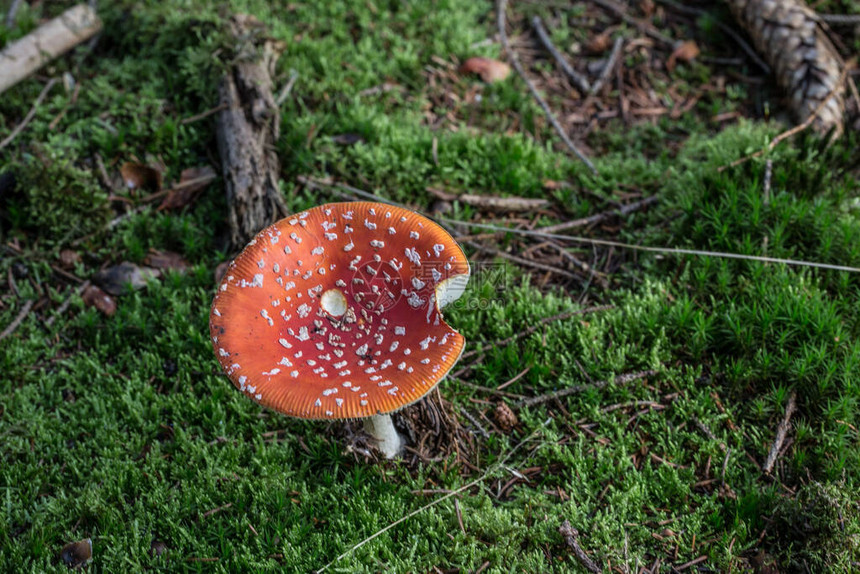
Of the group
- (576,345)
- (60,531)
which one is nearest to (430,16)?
(576,345)

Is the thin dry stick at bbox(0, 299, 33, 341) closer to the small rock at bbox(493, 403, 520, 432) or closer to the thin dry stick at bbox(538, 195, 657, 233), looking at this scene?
the small rock at bbox(493, 403, 520, 432)

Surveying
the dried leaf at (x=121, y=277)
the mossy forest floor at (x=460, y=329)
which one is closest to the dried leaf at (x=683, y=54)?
the mossy forest floor at (x=460, y=329)

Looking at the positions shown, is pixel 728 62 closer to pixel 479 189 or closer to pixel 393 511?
pixel 479 189

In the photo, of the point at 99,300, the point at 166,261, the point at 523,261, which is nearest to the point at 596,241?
the point at 523,261

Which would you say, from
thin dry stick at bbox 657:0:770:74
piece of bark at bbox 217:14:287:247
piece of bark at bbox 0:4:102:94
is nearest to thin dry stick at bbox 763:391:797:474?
piece of bark at bbox 217:14:287:247

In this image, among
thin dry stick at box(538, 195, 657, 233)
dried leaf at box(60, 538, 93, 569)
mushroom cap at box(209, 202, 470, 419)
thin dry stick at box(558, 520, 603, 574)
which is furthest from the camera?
thin dry stick at box(538, 195, 657, 233)

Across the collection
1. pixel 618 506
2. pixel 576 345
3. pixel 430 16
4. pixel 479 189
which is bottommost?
pixel 618 506

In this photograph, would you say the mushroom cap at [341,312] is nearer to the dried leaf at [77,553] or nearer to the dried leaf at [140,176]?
the dried leaf at [77,553]
